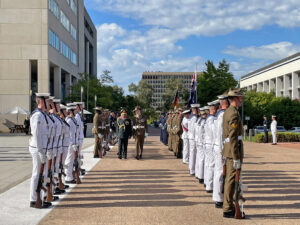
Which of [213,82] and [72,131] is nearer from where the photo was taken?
[72,131]

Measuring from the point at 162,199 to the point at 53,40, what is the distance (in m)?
36.1

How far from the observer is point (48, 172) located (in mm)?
6855

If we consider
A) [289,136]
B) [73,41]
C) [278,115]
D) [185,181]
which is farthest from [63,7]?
[185,181]

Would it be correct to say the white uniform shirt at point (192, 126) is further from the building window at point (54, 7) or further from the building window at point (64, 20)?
the building window at point (64, 20)

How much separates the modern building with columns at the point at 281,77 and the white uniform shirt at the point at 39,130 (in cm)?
6971

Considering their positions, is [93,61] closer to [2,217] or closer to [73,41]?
[73,41]

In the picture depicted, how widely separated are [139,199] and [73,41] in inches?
1907

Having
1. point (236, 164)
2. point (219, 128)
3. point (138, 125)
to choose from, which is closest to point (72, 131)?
point (219, 128)

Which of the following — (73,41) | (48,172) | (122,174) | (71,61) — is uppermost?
(73,41)

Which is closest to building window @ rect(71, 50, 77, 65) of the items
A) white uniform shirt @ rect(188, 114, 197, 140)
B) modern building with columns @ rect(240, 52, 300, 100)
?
modern building with columns @ rect(240, 52, 300, 100)

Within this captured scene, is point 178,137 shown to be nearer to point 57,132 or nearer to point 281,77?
point 57,132

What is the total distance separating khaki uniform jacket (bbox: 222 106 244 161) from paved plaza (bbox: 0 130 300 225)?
108cm

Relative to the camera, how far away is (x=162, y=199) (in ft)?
24.2

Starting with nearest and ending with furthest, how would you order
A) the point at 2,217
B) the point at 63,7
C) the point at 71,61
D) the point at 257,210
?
1. the point at 2,217
2. the point at 257,210
3. the point at 63,7
4. the point at 71,61
